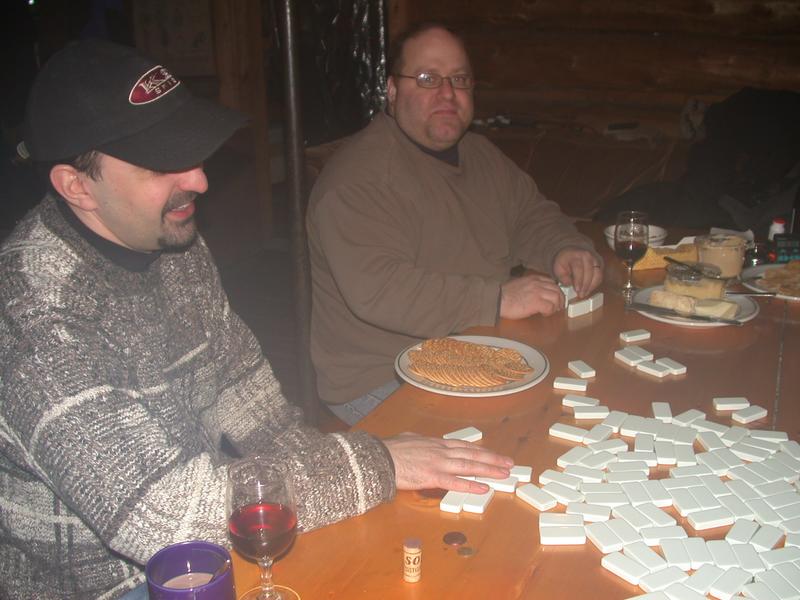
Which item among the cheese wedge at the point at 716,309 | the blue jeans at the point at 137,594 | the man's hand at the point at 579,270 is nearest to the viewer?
the blue jeans at the point at 137,594

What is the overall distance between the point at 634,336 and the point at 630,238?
1.43ft

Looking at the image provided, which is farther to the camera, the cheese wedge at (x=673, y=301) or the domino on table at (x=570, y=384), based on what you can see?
the cheese wedge at (x=673, y=301)

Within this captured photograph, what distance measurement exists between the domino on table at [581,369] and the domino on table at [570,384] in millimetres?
59

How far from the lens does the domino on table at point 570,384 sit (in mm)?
1909

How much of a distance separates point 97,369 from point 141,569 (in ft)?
1.56

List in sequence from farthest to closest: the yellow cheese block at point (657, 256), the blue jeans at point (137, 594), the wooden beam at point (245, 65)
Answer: the wooden beam at point (245, 65), the yellow cheese block at point (657, 256), the blue jeans at point (137, 594)

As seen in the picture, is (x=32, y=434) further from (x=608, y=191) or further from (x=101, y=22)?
(x=101, y=22)

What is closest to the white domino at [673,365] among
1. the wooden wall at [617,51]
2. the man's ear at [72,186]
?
the man's ear at [72,186]

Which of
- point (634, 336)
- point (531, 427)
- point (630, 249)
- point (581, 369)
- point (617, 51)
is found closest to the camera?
point (531, 427)

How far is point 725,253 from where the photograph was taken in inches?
105

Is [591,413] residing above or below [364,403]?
above

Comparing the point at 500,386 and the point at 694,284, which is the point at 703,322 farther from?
the point at 500,386

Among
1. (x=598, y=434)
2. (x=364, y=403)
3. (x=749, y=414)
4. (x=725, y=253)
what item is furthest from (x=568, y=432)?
(x=725, y=253)

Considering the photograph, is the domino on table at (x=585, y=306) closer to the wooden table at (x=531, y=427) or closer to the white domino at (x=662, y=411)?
→ the wooden table at (x=531, y=427)
